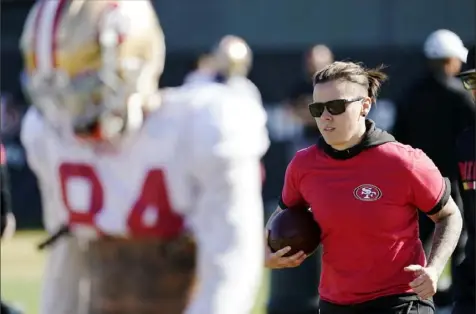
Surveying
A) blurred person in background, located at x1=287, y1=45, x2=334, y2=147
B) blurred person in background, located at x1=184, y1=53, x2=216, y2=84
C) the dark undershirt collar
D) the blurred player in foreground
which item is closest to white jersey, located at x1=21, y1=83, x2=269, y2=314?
the blurred player in foreground

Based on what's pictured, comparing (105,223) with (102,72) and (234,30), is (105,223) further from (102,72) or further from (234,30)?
(234,30)

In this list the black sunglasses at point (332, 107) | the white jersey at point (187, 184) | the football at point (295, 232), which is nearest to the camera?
the white jersey at point (187, 184)

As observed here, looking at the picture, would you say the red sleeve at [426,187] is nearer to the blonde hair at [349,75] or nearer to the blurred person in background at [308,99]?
the blonde hair at [349,75]

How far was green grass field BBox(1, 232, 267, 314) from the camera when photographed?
9.40 m

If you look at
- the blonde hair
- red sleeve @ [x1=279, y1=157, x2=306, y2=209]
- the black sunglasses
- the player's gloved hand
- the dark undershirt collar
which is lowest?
the player's gloved hand

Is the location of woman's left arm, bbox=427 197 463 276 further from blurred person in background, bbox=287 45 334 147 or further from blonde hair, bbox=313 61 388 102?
blurred person in background, bbox=287 45 334 147

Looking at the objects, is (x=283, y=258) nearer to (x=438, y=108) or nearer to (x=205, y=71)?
(x=438, y=108)

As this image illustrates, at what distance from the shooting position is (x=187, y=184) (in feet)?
9.34

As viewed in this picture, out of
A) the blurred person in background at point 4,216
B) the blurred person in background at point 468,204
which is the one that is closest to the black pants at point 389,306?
the blurred person in background at point 468,204

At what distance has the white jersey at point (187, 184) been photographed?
2.73 m

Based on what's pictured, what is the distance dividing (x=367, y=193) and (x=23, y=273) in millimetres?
7773

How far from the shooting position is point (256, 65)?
15188 millimetres

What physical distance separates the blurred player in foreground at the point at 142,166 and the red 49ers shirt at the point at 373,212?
1363 mm

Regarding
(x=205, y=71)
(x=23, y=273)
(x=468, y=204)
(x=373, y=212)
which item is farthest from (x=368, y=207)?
(x=23, y=273)
